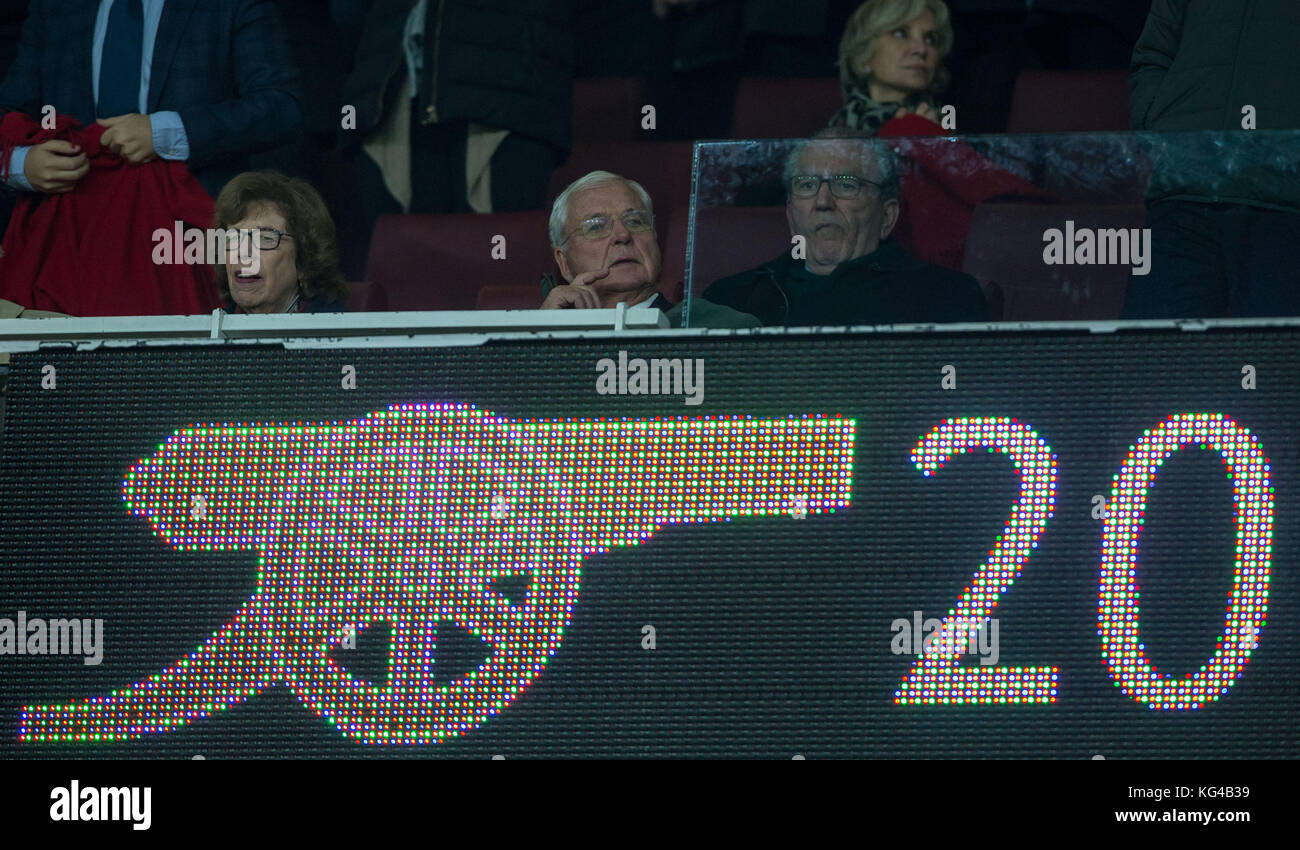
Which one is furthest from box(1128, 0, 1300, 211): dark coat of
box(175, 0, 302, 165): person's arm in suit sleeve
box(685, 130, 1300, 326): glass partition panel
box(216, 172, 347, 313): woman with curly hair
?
box(175, 0, 302, 165): person's arm in suit sleeve

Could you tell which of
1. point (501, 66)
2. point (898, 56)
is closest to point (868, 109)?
point (898, 56)

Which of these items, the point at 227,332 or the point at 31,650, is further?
the point at 227,332

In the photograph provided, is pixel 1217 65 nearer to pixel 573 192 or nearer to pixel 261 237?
pixel 573 192

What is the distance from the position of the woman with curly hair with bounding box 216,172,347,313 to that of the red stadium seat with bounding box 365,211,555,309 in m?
0.90

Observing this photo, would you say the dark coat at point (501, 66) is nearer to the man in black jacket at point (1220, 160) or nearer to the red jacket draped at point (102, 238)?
the red jacket draped at point (102, 238)

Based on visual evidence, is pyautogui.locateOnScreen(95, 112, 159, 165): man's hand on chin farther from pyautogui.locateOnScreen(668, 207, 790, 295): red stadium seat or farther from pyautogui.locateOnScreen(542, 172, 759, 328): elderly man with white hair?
pyautogui.locateOnScreen(668, 207, 790, 295): red stadium seat

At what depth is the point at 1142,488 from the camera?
6.49 ft

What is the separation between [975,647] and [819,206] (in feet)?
2.47

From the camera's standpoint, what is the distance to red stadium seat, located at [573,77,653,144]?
5.16 meters

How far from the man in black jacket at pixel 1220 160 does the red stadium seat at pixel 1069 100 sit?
1.01 meters

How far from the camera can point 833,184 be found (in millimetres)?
2295

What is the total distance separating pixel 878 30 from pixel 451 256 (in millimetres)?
1320

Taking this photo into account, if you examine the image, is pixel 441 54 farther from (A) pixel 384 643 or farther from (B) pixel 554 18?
(A) pixel 384 643
